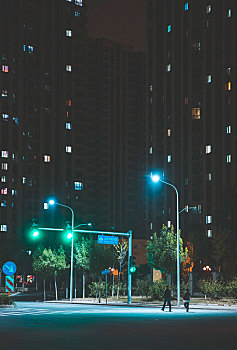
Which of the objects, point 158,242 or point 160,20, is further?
point 160,20

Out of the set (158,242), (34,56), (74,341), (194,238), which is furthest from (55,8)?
(74,341)

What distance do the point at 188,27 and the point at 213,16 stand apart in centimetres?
668

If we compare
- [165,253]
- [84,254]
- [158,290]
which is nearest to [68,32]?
[84,254]

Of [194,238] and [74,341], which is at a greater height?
[194,238]

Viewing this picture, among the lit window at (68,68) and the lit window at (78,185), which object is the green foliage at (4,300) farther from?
the lit window at (68,68)

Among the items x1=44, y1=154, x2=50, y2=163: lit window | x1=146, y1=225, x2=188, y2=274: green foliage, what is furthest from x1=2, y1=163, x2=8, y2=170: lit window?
x1=146, y1=225, x2=188, y2=274: green foliage

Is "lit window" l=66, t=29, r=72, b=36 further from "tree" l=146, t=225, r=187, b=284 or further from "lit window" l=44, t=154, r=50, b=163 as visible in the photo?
"tree" l=146, t=225, r=187, b=284

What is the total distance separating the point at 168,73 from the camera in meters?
115

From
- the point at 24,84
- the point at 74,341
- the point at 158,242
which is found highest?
the point at 24,84

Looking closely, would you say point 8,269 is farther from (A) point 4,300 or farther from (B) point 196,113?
(B) point 196,113

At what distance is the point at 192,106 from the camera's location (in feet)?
358

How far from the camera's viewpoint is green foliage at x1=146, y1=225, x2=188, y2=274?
6025cm

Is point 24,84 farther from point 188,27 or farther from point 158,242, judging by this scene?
point 158,242

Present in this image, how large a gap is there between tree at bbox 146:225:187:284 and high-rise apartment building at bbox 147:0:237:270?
95.4 feet
